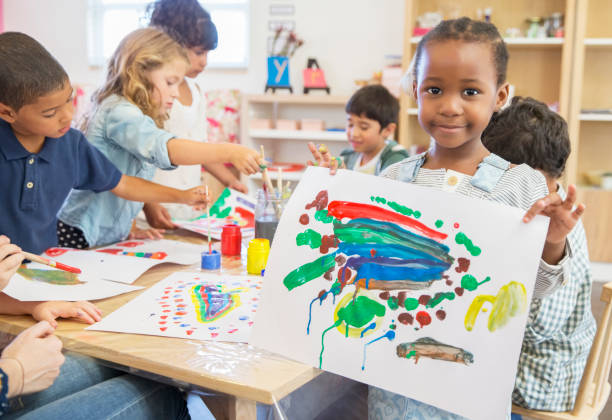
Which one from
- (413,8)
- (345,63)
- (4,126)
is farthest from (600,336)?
(345,63)

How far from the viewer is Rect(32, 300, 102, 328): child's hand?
86 centimetres

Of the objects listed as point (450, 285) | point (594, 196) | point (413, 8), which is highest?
point (413, 8)

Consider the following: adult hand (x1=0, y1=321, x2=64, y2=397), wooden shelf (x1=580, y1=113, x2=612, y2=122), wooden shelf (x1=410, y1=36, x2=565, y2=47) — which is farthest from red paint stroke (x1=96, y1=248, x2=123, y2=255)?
wooden shelf (x1=580, y1=113, x2=612, y2=122)

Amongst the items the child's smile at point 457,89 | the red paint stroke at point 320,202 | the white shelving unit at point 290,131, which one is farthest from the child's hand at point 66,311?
the white shelving unit at point 290,131

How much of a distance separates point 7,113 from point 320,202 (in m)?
0.65

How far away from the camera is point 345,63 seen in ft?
12.3

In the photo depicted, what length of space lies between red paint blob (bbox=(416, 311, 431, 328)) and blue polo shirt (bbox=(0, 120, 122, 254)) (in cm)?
87

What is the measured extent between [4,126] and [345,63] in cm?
289

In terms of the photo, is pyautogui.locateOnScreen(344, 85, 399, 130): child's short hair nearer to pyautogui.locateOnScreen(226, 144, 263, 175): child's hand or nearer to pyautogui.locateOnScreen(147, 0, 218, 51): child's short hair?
pyautogui.locateOnScreen(147, 0, 218, 51): child's short hair

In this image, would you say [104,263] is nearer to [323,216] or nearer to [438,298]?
[323,216]

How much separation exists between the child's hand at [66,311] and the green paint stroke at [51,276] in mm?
136

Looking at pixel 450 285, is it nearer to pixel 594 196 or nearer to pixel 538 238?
pixel 538 238

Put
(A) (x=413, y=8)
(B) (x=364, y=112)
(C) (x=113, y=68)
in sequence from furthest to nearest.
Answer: (A) (x=413, y=8) → (B) (x=364, y=112) → (C) (x=113, y=68)

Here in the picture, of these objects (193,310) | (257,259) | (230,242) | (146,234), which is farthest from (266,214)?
(193,310)
